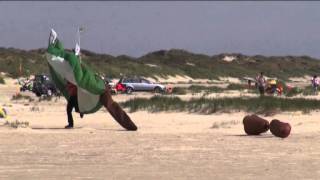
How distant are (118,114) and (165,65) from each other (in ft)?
300

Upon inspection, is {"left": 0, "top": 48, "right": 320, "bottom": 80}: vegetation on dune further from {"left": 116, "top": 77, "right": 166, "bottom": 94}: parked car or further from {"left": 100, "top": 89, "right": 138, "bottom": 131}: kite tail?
{"left": 100, "top": 89, "right": 138, "bottom": 131}: kite tail

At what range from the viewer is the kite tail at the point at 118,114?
59.6 feet

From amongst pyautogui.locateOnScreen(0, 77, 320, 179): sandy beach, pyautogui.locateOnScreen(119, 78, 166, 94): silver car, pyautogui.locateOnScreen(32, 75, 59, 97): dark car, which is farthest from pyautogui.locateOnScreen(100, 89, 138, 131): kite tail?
pyautogui.locateOnScreen(119, 78, 166, 94): silver car

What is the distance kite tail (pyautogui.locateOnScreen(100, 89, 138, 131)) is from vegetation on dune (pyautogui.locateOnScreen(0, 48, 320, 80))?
27.1 metres

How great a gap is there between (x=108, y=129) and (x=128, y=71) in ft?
236

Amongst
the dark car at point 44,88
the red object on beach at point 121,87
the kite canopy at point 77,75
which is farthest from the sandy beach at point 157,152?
the red object on beach at point 121,87

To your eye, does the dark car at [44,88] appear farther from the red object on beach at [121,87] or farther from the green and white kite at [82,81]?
the green and white kite at [82,81]

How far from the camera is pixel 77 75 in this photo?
1867cm

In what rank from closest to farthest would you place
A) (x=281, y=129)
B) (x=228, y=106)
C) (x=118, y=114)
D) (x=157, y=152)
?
(x=157, y=152) → (x=281, y=129) → (x=118, y=114) → (x=228, y=106)

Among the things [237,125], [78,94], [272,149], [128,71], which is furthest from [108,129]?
[128,71]

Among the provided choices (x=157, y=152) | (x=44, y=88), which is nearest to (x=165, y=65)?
(x=44, y=88)

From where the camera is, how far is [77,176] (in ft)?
32.9

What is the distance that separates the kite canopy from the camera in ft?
61.0

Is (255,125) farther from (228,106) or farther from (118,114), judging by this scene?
(228,106)
